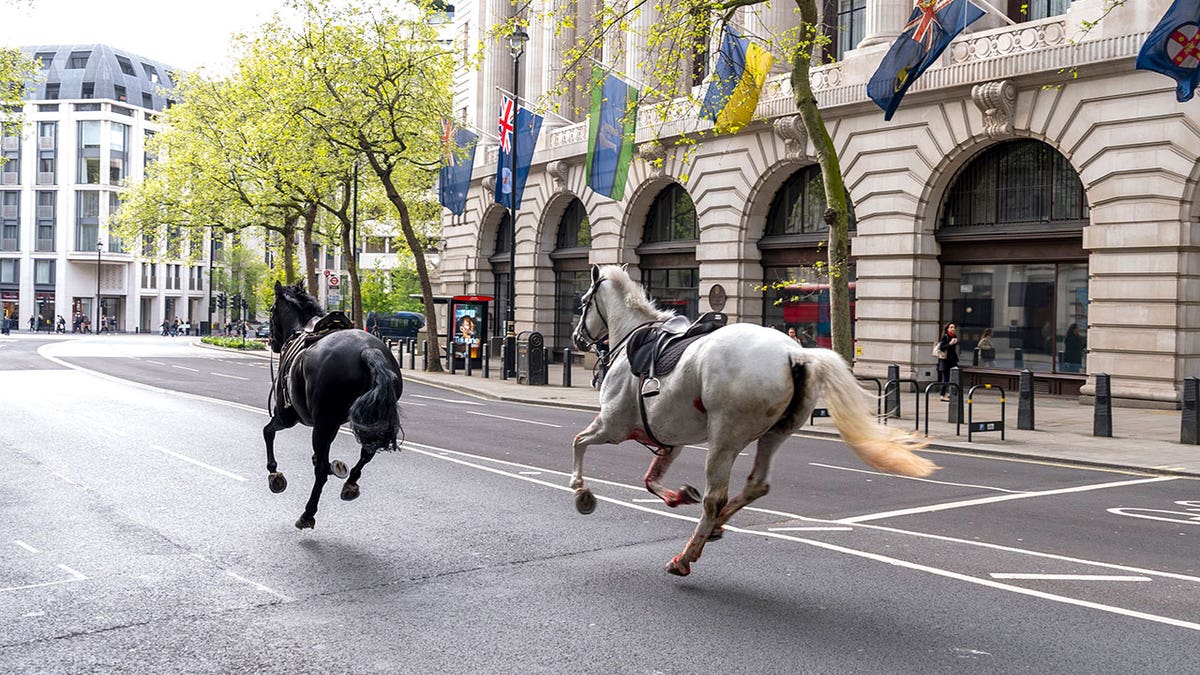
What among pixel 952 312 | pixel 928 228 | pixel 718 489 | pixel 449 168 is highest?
pixel 449 168

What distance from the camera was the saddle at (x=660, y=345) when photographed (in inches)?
317

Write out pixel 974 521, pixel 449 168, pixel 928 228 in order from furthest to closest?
pixel 449 168, pixel 928 228, pixel 974 521

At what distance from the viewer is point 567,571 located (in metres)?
7.75

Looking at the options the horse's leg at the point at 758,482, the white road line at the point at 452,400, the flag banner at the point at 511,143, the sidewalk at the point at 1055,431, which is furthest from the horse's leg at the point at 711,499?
the flag banner at the point at 511,143

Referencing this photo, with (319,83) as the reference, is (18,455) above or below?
below

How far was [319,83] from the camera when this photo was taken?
35.7 m

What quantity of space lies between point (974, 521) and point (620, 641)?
537 cm

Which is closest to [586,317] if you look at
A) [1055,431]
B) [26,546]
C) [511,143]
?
[26,546]

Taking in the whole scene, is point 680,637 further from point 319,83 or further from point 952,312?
point 319,83

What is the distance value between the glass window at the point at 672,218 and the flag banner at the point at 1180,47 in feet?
59.6

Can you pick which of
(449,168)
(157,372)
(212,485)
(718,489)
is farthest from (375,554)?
(449,168)

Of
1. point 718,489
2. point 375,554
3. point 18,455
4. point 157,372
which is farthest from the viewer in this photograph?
point 157,372

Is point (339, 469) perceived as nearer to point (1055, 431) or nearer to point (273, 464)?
point (273, 464)

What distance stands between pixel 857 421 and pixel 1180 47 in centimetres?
1559
